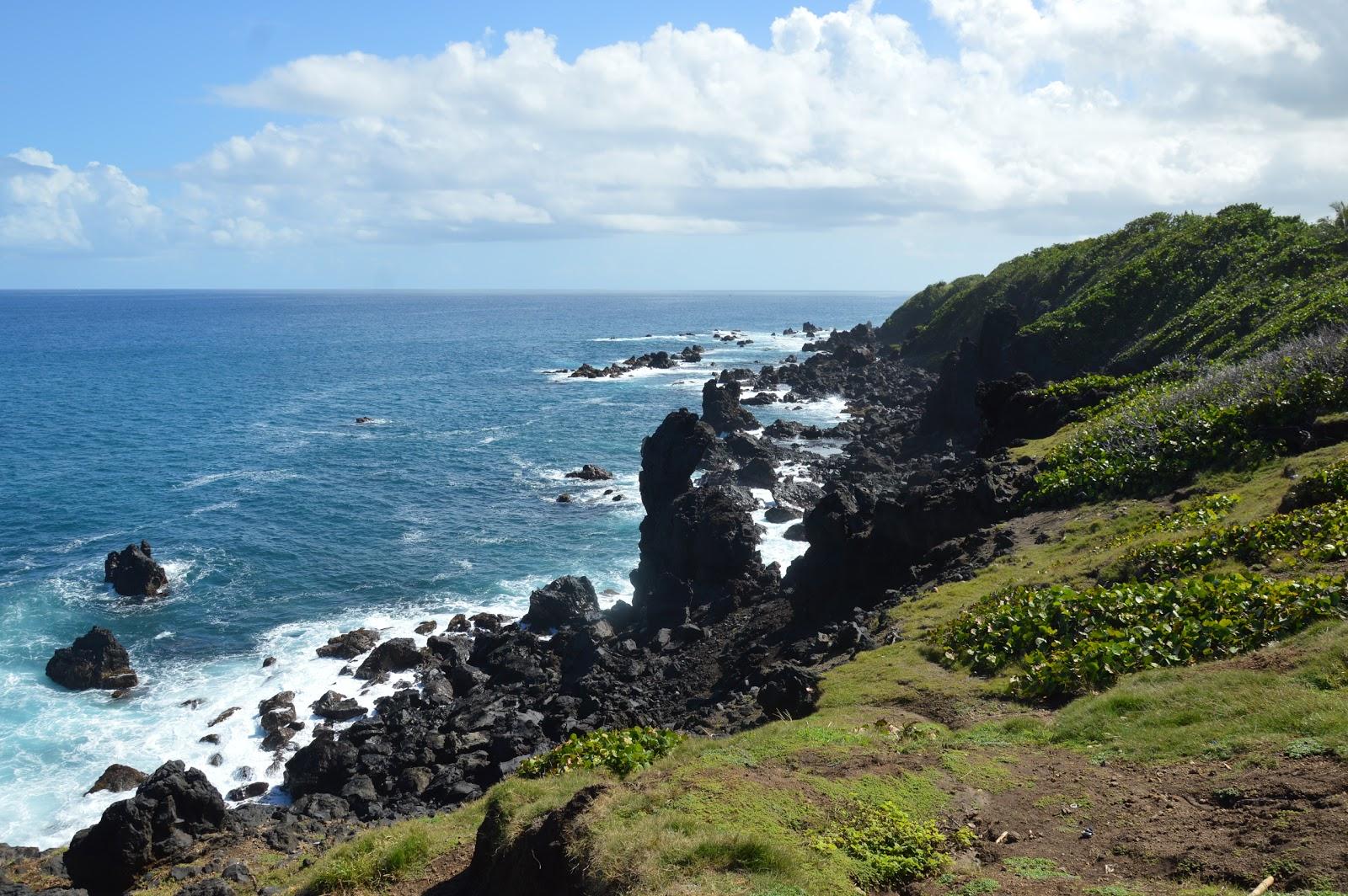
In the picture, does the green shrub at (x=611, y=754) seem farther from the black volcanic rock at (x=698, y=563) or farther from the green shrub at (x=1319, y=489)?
the black volcanic rock at (x=698, y=563)

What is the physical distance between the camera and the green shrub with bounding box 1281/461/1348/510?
20.0 metres

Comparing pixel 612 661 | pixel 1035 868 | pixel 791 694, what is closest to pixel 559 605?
pixel 612 661

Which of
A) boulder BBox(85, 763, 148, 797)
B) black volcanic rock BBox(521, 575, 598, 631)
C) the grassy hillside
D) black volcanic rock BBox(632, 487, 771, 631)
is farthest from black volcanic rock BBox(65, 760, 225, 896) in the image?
black volcanic rock BBox(632, 487, 771, 631)

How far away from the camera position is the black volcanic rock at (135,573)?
44.2 metres

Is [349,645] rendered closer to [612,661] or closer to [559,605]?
[559,605]

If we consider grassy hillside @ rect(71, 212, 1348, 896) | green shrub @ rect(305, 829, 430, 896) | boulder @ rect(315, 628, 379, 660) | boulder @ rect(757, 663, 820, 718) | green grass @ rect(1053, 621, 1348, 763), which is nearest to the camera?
grassy hillside @ rect(71, 212, 1348, 896)

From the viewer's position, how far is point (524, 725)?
2897 centimetres

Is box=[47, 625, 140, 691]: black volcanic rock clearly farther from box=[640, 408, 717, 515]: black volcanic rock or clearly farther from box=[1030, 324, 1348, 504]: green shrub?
box=[1030, 324, 1348, 504]: green shrub

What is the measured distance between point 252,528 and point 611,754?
1853 inches

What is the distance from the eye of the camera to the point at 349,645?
3844 cm

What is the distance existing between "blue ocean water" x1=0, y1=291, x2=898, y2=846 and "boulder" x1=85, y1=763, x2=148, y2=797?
58 centimetres

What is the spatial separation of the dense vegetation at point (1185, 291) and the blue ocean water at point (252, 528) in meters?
25.5

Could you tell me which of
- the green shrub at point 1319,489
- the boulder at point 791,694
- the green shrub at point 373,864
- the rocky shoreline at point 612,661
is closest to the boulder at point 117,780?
the rocky shoreline at point 612,661

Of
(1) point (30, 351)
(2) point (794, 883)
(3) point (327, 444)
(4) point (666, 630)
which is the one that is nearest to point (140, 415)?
(3) point (327, 444)
